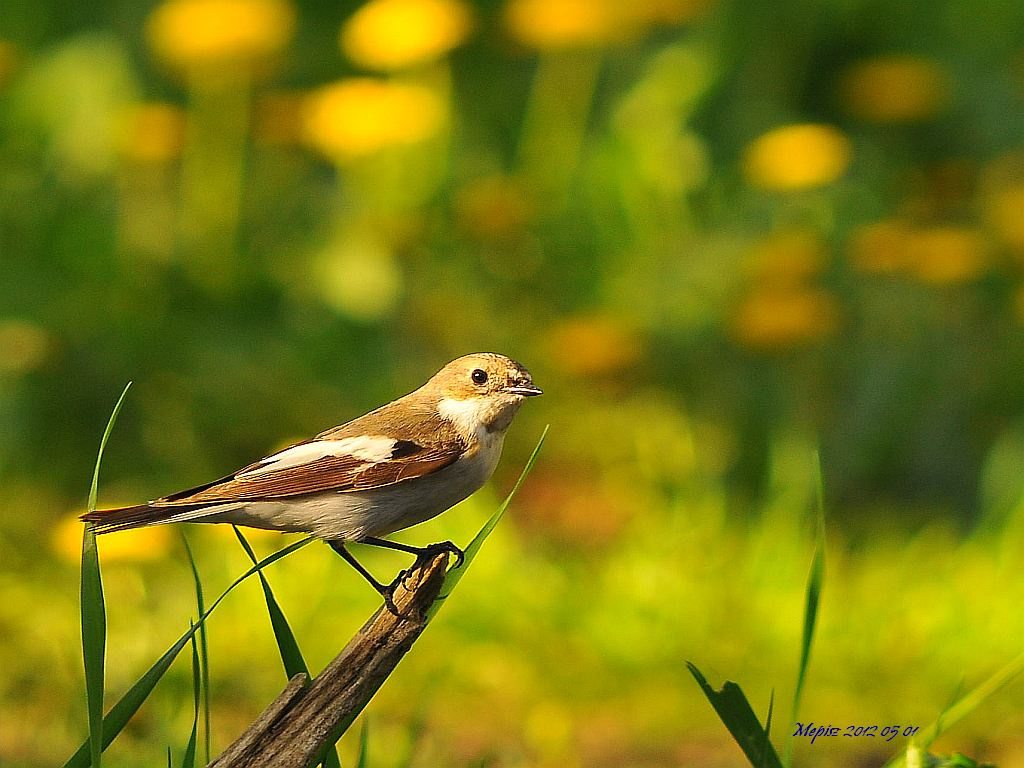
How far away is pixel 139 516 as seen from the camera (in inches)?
56.4

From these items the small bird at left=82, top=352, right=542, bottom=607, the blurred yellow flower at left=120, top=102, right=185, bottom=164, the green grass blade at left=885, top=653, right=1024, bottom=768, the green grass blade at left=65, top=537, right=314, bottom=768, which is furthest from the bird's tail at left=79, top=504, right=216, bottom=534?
the blurred yellow flower at left=120, top=102, right=185, bottom=164

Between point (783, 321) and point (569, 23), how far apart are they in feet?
4.93

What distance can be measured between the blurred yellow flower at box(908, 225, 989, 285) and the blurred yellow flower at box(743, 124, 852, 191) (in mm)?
401

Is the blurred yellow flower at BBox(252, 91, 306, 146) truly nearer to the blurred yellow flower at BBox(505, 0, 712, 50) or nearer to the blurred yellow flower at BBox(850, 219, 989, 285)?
the blurred yellow flower at BBox(505, 0, 712, 50)

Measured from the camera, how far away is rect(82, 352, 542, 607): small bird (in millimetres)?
1578

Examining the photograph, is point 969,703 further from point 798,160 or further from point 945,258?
point 798,160

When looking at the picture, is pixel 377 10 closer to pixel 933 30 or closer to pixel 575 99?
pixel 575 99

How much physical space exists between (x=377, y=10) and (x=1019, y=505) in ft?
9.15

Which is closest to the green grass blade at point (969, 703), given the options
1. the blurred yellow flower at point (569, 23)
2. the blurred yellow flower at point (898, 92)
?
the blurred yellow flower at point (569, 23)

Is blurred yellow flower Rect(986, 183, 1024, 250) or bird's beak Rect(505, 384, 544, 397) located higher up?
blurred yellow flower Rect(986, 183, 1024, 250)

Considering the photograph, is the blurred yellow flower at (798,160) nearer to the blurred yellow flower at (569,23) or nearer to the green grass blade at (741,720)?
the blurred yellow flower at (569,23)

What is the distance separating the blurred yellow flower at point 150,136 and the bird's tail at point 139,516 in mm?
3709

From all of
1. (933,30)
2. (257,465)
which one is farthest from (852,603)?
(933,30)

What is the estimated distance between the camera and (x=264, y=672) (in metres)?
3.45
